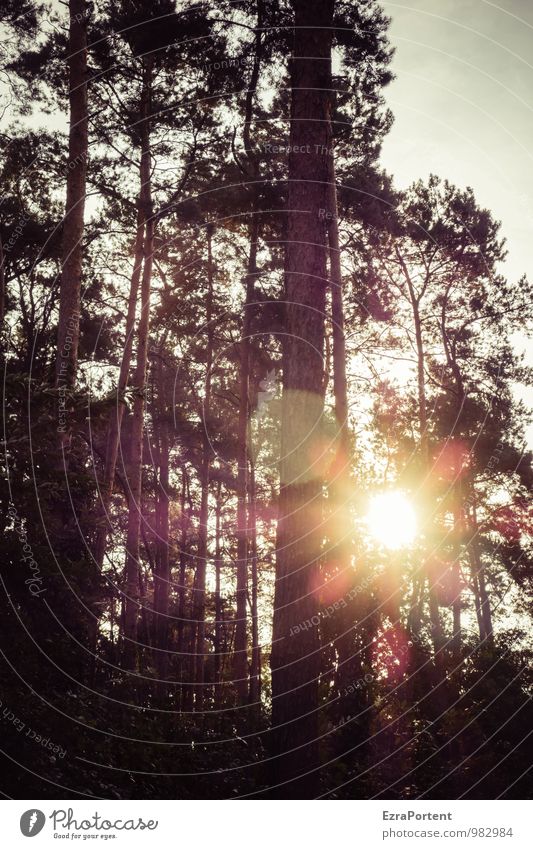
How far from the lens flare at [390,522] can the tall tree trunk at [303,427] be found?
4029 mm

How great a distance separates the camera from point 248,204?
602 inches

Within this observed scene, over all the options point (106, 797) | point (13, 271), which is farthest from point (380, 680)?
point (13, 271)

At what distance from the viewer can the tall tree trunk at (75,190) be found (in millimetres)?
9949

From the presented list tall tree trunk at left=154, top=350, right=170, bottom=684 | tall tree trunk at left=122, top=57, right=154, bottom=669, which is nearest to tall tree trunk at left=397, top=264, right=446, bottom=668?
tall tree trunk at left=122, top=57, right=154, bottom=669

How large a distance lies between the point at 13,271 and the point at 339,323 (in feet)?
38.0

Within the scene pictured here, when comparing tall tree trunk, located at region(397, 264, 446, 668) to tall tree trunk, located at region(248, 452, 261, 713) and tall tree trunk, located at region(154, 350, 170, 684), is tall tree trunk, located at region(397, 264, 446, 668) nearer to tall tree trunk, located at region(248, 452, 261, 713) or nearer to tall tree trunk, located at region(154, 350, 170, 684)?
tall tree trunk, located at region(248, 452, 261, 713)

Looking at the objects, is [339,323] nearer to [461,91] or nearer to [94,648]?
[461,91]

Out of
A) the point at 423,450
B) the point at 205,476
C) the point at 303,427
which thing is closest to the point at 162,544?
the point at 205,476

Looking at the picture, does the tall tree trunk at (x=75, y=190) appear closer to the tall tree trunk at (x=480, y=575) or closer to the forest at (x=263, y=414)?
the forest at (x=263, y=414)

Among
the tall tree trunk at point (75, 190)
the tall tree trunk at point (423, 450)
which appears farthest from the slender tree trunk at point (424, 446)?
the tall tree trunk at point (75, 190)

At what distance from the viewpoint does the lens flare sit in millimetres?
10164
